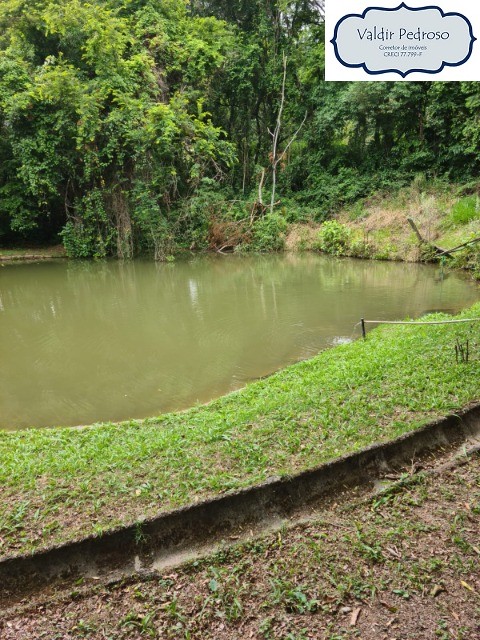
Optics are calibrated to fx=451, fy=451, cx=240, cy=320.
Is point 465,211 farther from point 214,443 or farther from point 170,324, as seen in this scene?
point 214,443

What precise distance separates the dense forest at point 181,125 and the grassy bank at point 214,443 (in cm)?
1265

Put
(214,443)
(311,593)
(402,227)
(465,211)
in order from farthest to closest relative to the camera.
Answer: (402,227) → (465,211) → (214,443) → (311,593)

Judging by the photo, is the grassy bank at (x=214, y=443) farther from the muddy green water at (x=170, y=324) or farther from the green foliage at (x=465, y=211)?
the green foliage at (x=465, y=211)


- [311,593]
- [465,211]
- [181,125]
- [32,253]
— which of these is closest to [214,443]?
[311,593]

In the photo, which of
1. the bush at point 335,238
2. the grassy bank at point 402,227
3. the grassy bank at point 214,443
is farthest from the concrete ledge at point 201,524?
the bush at point 335,238

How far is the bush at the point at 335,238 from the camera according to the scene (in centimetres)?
1570

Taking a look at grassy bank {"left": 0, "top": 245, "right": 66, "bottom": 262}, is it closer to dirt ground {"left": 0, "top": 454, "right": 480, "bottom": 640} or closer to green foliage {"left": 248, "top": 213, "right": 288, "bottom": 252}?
green foliage {"left": 248, "top": 213, "right": 288, "bottom": 252}

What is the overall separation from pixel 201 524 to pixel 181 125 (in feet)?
52.3

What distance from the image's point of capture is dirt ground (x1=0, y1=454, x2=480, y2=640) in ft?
6.65

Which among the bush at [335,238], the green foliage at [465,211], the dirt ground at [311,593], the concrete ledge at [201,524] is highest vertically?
the green foliage at [465,211]

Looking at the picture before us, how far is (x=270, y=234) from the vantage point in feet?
57.8

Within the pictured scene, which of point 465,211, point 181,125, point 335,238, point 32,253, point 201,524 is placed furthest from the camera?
point 32,253

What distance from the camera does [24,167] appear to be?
15.6m

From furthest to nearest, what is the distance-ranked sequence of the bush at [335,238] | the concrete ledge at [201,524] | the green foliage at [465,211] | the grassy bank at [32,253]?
1. the grassy bank at [32,253]
2. the bush at [335,238]
3. the green foliage at [465,211]
4. the concrete ledge at [201,524]
